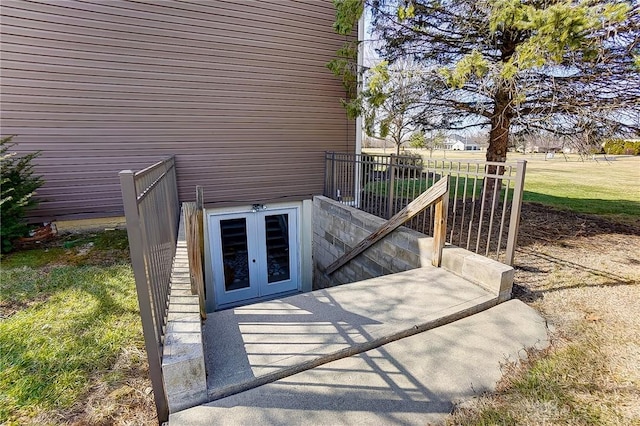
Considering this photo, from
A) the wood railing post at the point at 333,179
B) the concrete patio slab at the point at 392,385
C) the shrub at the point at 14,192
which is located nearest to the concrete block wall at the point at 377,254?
the wood railing post at the point at 333,179

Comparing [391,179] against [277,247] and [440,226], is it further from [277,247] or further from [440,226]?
[277,247]

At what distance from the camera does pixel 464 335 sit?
2428 mm

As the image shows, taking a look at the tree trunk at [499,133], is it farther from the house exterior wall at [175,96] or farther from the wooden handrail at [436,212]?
the wooden handrail at [436,212]

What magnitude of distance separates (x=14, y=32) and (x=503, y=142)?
27.3 feet

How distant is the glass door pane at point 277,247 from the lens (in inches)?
277

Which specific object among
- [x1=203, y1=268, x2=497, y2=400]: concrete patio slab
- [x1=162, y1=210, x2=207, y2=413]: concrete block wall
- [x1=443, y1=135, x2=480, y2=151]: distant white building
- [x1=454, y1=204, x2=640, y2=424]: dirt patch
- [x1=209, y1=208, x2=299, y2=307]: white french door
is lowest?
[x1=209, y1=208, x2=299, y2=307]: white french door

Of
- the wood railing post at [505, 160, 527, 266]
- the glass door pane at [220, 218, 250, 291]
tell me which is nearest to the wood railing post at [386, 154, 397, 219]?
the wood railing post at [505, 160, 527, 266]

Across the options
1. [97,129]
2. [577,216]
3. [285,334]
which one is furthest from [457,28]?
[97,129]

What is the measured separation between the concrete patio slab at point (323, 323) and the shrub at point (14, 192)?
12.3 feet

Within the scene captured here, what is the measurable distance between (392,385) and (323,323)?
0.73m

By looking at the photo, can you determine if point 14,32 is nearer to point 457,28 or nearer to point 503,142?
point 457,28

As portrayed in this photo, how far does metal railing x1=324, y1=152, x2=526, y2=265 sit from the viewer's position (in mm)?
3059

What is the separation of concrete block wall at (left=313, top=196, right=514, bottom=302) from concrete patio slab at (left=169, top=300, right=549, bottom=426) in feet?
1.88

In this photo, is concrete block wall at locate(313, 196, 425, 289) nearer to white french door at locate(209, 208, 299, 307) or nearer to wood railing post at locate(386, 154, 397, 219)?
wood railing post at locate(386, 154, 397, 219)
